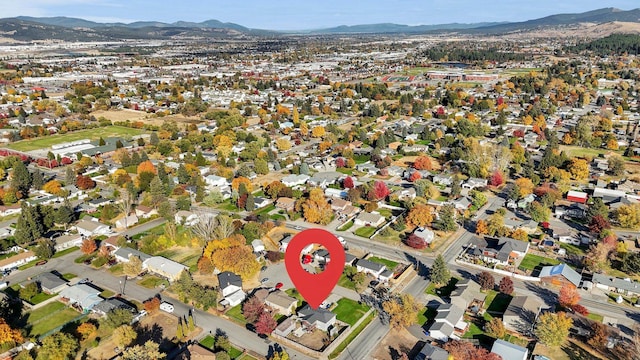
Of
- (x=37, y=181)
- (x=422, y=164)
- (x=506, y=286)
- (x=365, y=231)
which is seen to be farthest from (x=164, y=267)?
(x=422, y=164)

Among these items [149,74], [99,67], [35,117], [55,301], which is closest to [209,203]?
[55,301]

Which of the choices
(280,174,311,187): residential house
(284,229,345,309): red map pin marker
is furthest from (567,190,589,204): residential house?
(284,229,345,309): red map pin marker

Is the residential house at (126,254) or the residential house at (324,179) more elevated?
the residential house at (324,179)

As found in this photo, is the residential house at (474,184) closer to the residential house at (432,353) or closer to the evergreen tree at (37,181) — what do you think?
the residential house at (432,353)

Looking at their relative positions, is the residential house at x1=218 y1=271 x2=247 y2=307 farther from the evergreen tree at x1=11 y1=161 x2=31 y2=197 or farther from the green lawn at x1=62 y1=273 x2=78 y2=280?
the evergreen tree at x1=11 y1=161 x2=31 y2=197

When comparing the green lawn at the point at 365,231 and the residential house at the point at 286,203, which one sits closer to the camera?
the green lawn at the point at 365,231

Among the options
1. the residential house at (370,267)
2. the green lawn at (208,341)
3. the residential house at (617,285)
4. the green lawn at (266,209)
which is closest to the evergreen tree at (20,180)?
the green lawn at (266,209)
